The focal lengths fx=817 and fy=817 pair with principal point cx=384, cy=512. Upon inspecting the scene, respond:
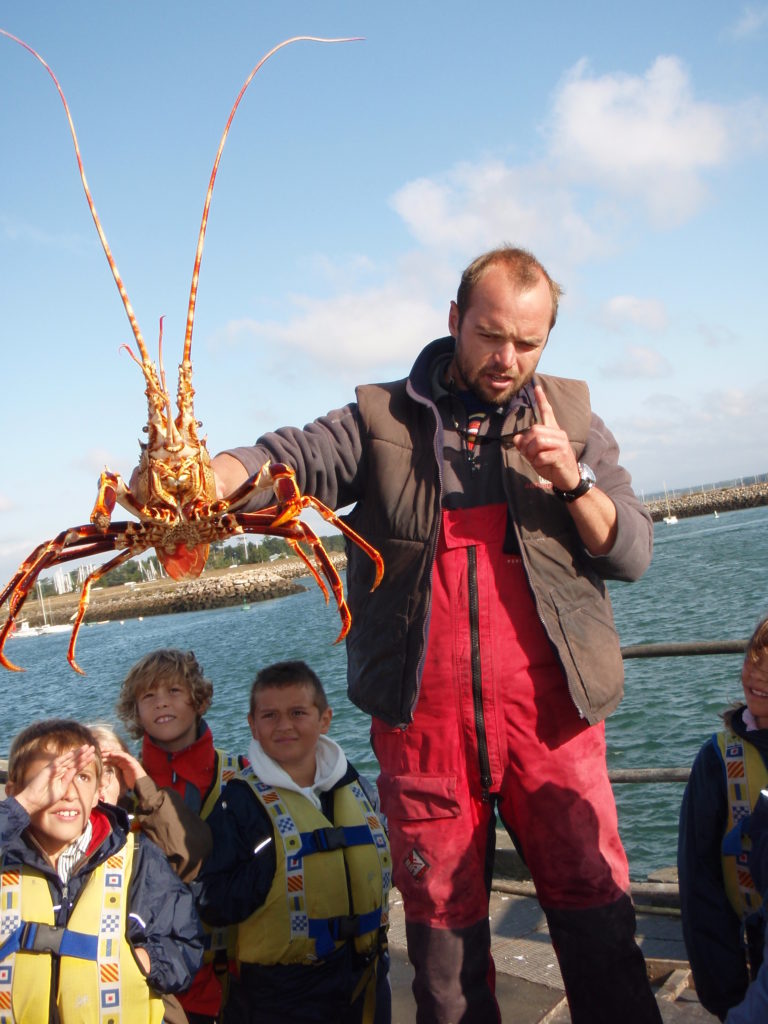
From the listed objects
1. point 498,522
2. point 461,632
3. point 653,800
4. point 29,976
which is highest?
point 498,522

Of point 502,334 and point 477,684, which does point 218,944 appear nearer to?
point 477,684

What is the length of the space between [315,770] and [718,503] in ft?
382

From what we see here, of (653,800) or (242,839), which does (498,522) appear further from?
(653,800)

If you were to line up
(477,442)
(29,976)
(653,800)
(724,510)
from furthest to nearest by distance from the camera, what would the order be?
(724,510), (653,800), (477,442), (29,976)

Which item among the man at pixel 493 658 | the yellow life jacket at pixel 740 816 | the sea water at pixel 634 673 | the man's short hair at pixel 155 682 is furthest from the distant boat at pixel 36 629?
the yellow life jacket at pixel 740 816

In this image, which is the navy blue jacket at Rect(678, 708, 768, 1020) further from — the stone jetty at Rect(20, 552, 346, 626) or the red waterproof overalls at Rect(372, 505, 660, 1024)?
the stone jetty at Rect(20, 552, 346, 626)

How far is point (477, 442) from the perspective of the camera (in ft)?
8.76

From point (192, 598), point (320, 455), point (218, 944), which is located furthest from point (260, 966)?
point (192, 598)

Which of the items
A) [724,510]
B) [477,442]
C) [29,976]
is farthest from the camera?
[724,510]

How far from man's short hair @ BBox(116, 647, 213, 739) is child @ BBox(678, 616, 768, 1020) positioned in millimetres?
1870

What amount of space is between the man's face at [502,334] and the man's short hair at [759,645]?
41.5 inches

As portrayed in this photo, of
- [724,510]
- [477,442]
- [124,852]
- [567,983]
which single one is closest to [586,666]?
[477,442]

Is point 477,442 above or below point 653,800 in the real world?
above

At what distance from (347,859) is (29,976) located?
0.99 metres
